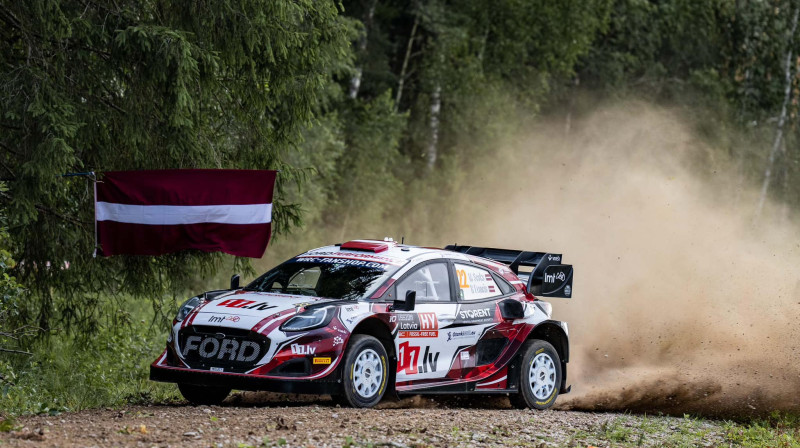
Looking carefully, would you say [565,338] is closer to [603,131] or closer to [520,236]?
[520,236]

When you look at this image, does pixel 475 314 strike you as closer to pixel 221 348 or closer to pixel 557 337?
pixel 557 337

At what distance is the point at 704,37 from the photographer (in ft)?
141

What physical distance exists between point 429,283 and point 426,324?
21.6 inches

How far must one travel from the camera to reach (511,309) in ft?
39.3

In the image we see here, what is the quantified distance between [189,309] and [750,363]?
26.1ft

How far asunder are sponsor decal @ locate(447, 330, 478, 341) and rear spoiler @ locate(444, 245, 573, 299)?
1319 millimetres

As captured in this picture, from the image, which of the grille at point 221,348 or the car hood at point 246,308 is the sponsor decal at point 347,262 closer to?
the car hood at point 246,308

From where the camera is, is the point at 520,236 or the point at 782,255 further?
Result: the point at 520,236

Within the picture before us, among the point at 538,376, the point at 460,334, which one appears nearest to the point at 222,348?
the point at 460,334

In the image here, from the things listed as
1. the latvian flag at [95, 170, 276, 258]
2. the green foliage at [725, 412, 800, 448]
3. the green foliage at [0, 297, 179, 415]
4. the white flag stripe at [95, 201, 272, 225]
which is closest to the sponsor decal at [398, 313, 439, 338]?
the latvian flag at [95, 170, 276, 258]

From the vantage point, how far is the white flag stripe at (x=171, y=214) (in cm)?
1229

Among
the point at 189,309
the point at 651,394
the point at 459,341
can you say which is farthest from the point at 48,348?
the point at 651,394

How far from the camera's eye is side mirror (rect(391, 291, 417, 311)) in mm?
10695

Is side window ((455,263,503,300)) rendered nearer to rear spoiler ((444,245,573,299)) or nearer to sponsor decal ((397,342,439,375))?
rear spoiler ((444,245,573,299))
